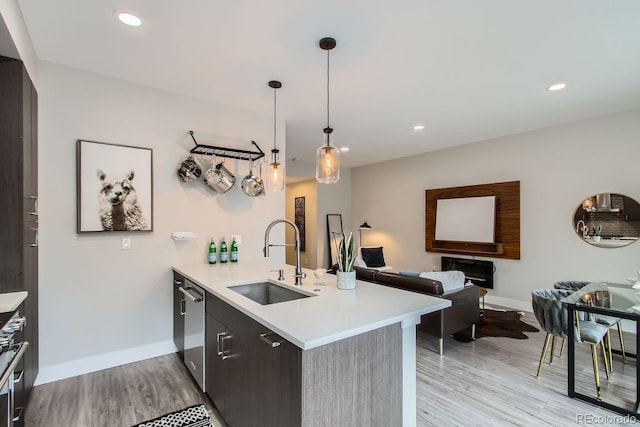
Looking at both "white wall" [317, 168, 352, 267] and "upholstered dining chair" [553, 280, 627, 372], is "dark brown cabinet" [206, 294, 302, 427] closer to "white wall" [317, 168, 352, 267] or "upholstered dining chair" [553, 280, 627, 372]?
"upholstered dining chair" [553, 280, 627, 372]

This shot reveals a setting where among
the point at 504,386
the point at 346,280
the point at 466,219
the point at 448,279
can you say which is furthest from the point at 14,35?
the point at 466,219

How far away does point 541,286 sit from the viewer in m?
4.61

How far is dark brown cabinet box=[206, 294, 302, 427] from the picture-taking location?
133cm

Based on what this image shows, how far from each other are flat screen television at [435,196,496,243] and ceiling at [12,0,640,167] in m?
1.79

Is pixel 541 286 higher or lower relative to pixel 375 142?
lower

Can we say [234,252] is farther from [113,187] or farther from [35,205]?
[35,205]

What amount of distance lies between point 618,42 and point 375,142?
3.27 m

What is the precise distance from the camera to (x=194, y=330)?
2.46m

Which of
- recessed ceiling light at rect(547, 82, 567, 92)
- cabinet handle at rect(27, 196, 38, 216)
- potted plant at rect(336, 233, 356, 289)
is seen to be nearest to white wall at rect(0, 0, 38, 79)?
cabinet handle at rect(27, 196, 38, 216)

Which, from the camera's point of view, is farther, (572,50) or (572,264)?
(572,264)

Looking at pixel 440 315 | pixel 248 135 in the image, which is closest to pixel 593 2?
pixel 440 315

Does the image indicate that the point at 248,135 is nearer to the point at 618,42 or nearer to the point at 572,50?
the point at 572,50

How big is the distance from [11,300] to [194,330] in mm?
1123

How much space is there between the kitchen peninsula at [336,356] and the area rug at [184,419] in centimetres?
15
